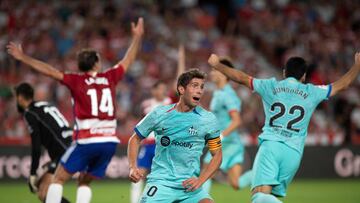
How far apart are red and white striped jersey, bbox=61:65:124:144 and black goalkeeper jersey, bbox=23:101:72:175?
60 centimetres

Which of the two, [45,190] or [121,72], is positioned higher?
[121,72]

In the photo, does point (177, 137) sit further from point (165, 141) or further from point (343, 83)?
point (343, 83)

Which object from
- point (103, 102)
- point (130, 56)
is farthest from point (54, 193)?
point (130, 56)

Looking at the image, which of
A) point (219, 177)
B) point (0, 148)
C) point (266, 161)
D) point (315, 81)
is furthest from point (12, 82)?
point (266, 161)

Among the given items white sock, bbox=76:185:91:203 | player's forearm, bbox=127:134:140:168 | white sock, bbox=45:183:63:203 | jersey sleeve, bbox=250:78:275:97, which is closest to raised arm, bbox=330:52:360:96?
jersey sleeve, bbox=250:78:275:97

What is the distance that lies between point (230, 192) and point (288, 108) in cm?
792

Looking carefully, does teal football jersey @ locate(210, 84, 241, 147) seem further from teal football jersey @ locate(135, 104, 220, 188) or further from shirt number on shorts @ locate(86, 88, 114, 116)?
teal football jersey @ locate(135, 104, 220, 188)

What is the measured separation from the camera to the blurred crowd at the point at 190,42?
19766 mm

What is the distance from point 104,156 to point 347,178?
428 inches

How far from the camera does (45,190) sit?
10.8 meters

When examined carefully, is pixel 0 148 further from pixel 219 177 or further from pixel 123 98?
pixel 219 177

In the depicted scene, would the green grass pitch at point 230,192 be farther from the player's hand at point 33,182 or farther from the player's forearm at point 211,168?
the player's forearm at point 211,168

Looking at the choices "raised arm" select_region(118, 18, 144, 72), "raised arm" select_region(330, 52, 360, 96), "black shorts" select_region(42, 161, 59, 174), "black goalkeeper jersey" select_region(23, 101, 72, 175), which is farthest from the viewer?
"raised arm" select_region(118, 18, 144, 72)

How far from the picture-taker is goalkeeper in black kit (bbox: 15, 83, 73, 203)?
10.8 meters
